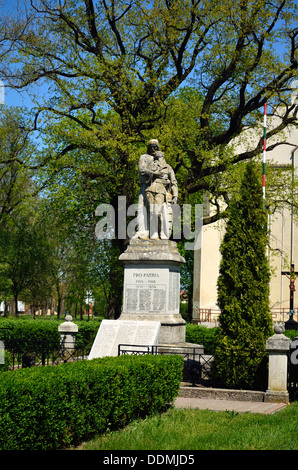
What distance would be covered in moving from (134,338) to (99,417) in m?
5.25

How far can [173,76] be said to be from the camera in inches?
947

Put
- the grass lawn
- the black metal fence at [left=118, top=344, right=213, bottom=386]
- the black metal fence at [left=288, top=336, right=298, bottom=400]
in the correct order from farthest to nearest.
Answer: the black metal fence at [left=118, top=344, right=213, bottom=386] < the black metal fence at [left=288, top=336, right=298, bottom=400] < the grass lawn

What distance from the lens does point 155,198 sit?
14867 mm

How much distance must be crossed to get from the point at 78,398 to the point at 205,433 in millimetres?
1793

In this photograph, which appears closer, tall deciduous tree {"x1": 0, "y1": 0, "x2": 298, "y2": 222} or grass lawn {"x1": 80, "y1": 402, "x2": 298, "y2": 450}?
grass lawn {"x1": 80, "y1": 402, "x2": 298, "y2": 450}

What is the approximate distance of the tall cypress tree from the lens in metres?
12.2

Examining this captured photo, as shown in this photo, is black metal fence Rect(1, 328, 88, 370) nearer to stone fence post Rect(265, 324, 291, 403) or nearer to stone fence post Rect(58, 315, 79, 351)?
stone fence post Rect(58, 315, 79, 351)

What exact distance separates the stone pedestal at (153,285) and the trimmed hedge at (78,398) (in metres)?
3.84

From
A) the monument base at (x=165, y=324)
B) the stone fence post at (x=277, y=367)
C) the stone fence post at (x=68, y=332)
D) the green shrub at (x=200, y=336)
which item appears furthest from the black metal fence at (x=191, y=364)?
the stone fence post at (x=68, y=332)

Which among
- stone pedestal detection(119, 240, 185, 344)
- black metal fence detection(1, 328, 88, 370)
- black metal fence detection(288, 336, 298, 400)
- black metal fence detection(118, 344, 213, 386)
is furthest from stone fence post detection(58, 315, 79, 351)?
black metal fence detection(288, 336, 298, 400)

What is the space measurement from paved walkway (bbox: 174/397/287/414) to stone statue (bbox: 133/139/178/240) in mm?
4676

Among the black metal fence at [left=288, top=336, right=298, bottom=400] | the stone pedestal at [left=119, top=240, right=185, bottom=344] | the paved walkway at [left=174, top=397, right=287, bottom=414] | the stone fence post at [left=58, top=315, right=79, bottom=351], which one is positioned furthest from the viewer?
the stone fence post at [left=58, top=315, right=79, bottom=351]

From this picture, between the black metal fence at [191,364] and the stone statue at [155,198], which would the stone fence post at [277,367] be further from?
the stone statue at [155,198]

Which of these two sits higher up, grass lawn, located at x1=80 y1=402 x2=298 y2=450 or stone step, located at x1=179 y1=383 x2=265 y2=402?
grass lawn, located at x1=80 y1=402 x2=298 y2=450
